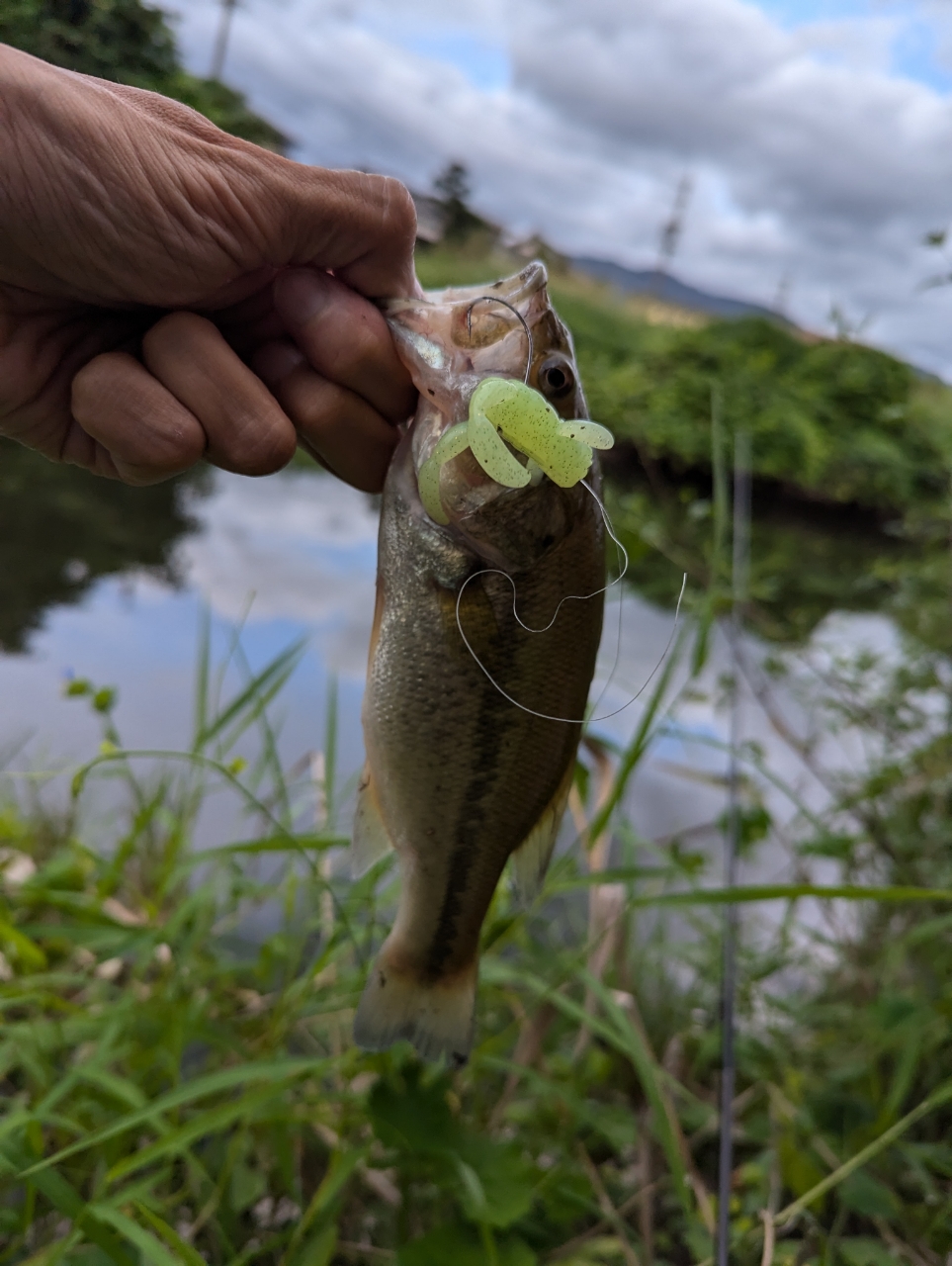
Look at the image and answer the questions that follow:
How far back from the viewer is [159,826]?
3.04 m

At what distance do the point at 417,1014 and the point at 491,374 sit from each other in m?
1.09

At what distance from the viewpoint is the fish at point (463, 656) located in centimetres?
138

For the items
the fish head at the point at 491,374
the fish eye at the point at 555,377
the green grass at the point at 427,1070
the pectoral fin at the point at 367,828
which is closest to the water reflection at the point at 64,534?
the green grass at the point at 427,1070

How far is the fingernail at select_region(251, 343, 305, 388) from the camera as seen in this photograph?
Answer: 1542 millimetres

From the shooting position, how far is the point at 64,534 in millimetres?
5102

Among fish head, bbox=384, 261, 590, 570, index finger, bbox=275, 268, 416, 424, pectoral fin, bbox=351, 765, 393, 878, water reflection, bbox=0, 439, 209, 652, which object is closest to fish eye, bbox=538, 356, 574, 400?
fish head, bbox=384, 261, 590, 570

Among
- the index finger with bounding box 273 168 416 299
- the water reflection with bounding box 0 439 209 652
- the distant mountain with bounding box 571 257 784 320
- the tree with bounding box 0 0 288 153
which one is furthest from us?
the water reflection with bounding box 0 439 209 652

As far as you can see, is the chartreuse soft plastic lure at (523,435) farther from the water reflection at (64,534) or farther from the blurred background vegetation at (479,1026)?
the water reflection at (64,534)

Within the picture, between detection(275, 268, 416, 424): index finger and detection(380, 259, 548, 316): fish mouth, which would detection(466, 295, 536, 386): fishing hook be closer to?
detection(380, 259, 548, 316): fish mouth

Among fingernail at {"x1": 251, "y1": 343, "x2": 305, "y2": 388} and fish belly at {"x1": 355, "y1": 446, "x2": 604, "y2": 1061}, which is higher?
fingernail at {"x1": 251, "y1": 343, "x2": 305, "y2": 388}

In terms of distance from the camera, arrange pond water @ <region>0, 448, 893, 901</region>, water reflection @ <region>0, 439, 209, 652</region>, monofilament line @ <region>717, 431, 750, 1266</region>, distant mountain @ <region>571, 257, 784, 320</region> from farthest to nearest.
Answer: water reflection @ <region>0, 439, 209, 652</region>, pond water @ <region>0, 448, 893, 901</region>, distant mountain @ <region>571, 257, 784, 320</region>, monofilament line @ <region>717, 431, 750, 1266</region>

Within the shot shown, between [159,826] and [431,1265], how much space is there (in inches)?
75.9

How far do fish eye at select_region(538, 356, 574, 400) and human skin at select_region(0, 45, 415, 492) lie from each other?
26cm

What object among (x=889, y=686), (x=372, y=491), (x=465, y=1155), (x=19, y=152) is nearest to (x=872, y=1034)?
(x=465, y=1155)
